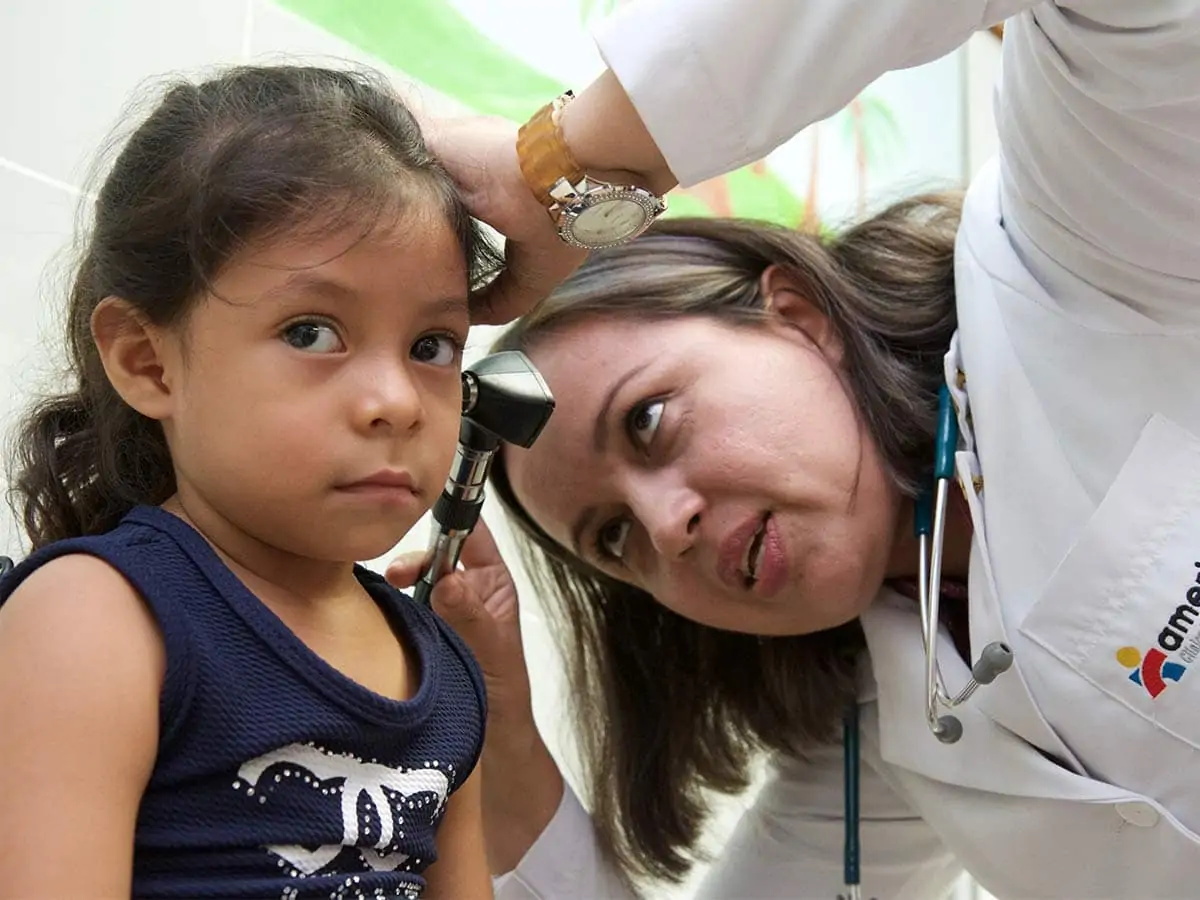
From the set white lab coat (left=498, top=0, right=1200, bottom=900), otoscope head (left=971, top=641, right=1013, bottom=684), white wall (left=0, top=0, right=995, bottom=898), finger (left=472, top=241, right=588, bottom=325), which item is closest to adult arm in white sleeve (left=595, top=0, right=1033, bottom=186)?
white lab coat (left=498, top=0, right=1200, bottom=900)

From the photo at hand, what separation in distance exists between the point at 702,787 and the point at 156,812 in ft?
2.72

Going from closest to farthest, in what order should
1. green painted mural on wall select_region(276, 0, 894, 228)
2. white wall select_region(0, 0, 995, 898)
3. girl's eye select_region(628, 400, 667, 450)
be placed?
white wall select_region(0, 0, 995, 898) → girl's eye select_region(628, 400, 667, 450) → green painted mural on wall select_region(276, 0, 894, 228)

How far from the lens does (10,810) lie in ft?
1.67

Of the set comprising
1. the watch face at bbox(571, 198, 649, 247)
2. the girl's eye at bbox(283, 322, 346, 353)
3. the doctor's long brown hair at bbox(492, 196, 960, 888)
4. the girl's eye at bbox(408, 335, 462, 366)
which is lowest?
the doctor's long brown hair at bbox(492, 196, 960, 888)

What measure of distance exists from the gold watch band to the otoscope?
156mm

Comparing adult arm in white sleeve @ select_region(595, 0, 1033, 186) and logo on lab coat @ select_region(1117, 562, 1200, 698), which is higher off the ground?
adult arm in white sleeve @ select_region(595, 0, 1033, 186)

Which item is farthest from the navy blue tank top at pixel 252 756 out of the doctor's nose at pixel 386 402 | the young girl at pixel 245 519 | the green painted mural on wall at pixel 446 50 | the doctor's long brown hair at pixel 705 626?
the green painted mural on wall at pixel 446 50

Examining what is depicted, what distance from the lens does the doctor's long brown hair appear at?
3.42 feet

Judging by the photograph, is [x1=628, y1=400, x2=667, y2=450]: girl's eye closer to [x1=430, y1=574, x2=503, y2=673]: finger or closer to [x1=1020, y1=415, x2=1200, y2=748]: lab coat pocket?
[x1=430, y1=574, x2=503, y2=673]: finger

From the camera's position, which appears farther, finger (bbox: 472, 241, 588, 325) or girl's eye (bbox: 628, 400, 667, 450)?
girl's eye (bbox: 628, 400, 667, 450)

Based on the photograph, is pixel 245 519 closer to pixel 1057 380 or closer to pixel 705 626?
pixel 1057 380

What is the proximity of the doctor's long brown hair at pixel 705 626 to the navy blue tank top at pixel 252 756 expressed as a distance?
1.49 feet

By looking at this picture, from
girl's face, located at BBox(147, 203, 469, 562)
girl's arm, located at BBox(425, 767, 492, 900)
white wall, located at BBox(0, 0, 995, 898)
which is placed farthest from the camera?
white wall, located at BBox(0, 0, 995, 898)

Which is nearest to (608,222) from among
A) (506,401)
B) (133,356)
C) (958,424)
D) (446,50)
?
(506,401)
